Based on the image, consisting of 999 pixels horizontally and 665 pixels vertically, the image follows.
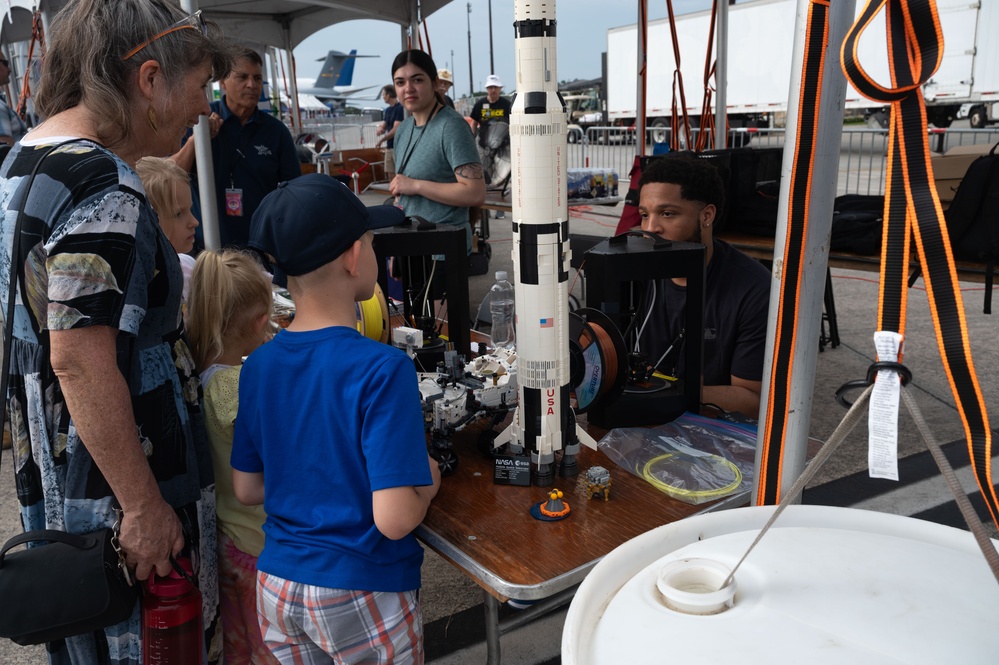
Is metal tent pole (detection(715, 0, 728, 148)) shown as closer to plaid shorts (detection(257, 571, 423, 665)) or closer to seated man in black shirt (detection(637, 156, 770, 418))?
seated man in black shirt (detection(637, 156, 770, 418))

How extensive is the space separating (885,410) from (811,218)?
453 millimetres

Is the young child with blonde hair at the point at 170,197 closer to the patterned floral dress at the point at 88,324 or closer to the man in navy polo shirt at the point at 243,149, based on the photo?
the patterned floral dress at the point at 88,324

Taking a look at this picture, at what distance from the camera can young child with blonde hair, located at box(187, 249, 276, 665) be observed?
1.98 metres

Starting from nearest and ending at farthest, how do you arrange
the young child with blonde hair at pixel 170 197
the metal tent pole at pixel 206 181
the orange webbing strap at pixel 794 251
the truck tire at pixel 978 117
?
the orange webbing strap at pixel 794 251, the young child with blonde hair at pixel 170 197, the metal tent pole at pixel 206 181, the truck tire at pixel 978 117

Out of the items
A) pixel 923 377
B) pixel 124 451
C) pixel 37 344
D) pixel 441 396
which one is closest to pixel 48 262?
pixel 37 344

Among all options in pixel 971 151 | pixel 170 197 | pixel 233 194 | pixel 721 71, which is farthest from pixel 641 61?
pixel 170 197

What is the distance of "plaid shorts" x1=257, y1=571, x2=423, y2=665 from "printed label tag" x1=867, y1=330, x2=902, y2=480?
3.67 feet

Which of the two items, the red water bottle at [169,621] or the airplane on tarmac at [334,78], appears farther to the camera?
the airplane on tarmac at [334,78]

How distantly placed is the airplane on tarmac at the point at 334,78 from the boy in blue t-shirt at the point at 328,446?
52.5m

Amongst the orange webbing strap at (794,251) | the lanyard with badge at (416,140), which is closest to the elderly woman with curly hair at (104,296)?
the orange webbing strap at (794,251)

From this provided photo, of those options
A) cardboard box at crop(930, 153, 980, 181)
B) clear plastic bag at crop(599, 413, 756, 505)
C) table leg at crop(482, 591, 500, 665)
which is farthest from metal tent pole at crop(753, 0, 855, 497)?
cardboard box at crop(930, 153, 980, 181)

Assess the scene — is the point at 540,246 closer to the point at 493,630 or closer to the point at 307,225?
the point at 307,225

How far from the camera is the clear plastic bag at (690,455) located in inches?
70.7

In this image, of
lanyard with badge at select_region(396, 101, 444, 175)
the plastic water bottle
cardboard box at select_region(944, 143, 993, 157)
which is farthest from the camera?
cardboard box at select_region(944, 143, 993, 157)
